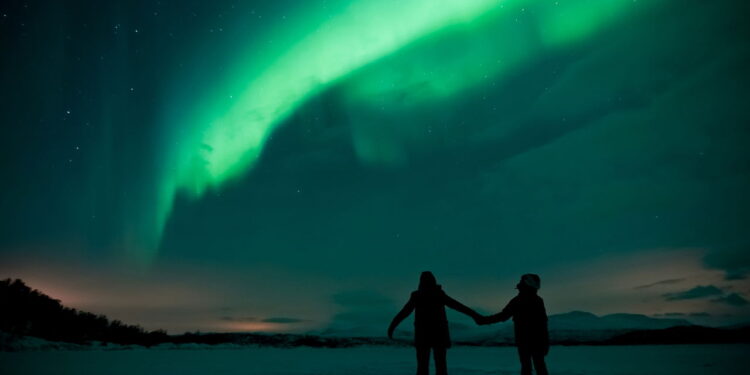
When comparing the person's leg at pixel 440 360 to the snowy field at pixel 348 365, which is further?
the snowy field at pixel 348 365

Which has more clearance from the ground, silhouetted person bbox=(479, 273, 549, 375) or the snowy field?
silhouetted person bbox=(479, 273, 549, 375)

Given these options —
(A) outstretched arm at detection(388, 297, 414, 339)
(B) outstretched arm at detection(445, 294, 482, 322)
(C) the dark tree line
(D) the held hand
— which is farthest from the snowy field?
(C) the dark tree line

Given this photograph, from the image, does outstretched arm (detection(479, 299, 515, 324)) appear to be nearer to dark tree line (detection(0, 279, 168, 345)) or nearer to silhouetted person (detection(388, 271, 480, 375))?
silhouetted person (detection(388, 271, 480, 375))

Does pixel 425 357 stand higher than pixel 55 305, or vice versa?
pixel 55 305

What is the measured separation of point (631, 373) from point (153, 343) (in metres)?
115

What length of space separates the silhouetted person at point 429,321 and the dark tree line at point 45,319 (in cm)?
8995

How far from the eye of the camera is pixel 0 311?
7981 centimetres

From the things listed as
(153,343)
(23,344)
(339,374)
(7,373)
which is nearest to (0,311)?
(23,344)

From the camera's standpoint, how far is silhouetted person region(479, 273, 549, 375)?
27.6 ft

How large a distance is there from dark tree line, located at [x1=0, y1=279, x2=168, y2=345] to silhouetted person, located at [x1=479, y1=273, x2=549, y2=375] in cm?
9150

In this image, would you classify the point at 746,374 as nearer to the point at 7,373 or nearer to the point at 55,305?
the point at 7,373

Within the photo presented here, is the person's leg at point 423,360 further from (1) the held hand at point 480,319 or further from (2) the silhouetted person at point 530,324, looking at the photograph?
(1) the held hand at point 480,319

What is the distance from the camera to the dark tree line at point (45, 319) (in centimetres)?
8188

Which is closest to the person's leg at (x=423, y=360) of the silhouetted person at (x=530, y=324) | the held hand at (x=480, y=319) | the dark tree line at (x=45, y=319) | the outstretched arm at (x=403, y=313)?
the outstretched arm at (x=403, y=313)
